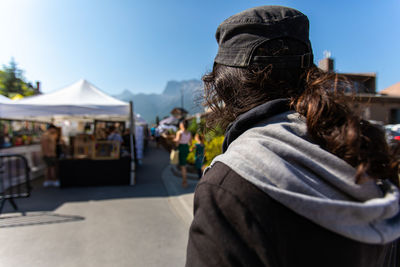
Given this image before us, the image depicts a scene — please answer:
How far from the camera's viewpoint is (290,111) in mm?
773

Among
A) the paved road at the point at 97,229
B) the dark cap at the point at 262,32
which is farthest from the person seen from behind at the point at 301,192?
the paved road at the point at 97,229

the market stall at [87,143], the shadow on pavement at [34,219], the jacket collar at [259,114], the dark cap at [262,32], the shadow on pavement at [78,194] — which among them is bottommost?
the shadow on pavement at [78,194]

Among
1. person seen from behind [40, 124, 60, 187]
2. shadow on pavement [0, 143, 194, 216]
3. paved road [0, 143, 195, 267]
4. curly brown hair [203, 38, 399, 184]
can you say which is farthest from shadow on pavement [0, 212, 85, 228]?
curly brown hair [203, 38, 399, 184]

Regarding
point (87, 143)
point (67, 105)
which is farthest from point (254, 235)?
point (87, 143)

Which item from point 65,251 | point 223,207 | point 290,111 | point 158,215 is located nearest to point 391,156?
point 290,111

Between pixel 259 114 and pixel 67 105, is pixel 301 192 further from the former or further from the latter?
pixel 67 105

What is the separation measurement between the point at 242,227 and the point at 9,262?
3.88 meters

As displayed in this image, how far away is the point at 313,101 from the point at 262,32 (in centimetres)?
32

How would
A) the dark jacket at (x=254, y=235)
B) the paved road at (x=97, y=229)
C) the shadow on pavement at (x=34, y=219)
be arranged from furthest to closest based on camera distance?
the shadow on pavement at (x=34, y=219)
the paved road at (x=97, y=229)
the dark jacket at (x=254, y=235)

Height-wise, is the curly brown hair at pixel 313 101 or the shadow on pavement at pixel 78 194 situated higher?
the curly brown hair at pixel 313 101

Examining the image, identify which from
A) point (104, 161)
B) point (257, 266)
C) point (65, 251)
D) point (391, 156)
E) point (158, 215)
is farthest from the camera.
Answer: point (104, 161)

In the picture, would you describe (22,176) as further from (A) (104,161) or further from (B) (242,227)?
(B) (242,227)

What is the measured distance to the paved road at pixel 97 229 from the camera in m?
3.11

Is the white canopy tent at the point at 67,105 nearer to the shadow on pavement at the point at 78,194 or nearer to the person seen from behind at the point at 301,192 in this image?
the shadow on pavement at the point at 78,194
